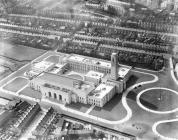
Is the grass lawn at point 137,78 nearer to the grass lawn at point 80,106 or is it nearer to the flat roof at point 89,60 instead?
the flat roof at point 89,60

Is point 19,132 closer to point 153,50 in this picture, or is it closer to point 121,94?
point 121,94

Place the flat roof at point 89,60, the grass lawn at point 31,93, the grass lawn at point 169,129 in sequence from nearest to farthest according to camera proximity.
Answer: the grass lawn at point 169,129 < the grass lawn at point 31,93 < the flat roof at point 89,60

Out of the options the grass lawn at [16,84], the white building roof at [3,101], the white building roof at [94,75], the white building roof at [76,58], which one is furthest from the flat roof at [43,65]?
the white building roof at [3,101]

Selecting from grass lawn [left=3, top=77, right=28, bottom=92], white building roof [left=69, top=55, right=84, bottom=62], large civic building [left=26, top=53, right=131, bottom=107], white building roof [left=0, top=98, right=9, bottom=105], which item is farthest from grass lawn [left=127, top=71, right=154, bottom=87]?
white building roof [left=0, top=98, right=9, bottom=105]

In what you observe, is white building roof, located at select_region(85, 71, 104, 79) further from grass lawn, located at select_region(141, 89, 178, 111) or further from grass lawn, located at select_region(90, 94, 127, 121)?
grass lawn, located at select_region(141, 89, 178, 111)

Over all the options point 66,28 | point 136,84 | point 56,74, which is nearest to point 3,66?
point 56,74

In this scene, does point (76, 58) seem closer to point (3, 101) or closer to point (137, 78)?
point (137, 78)
